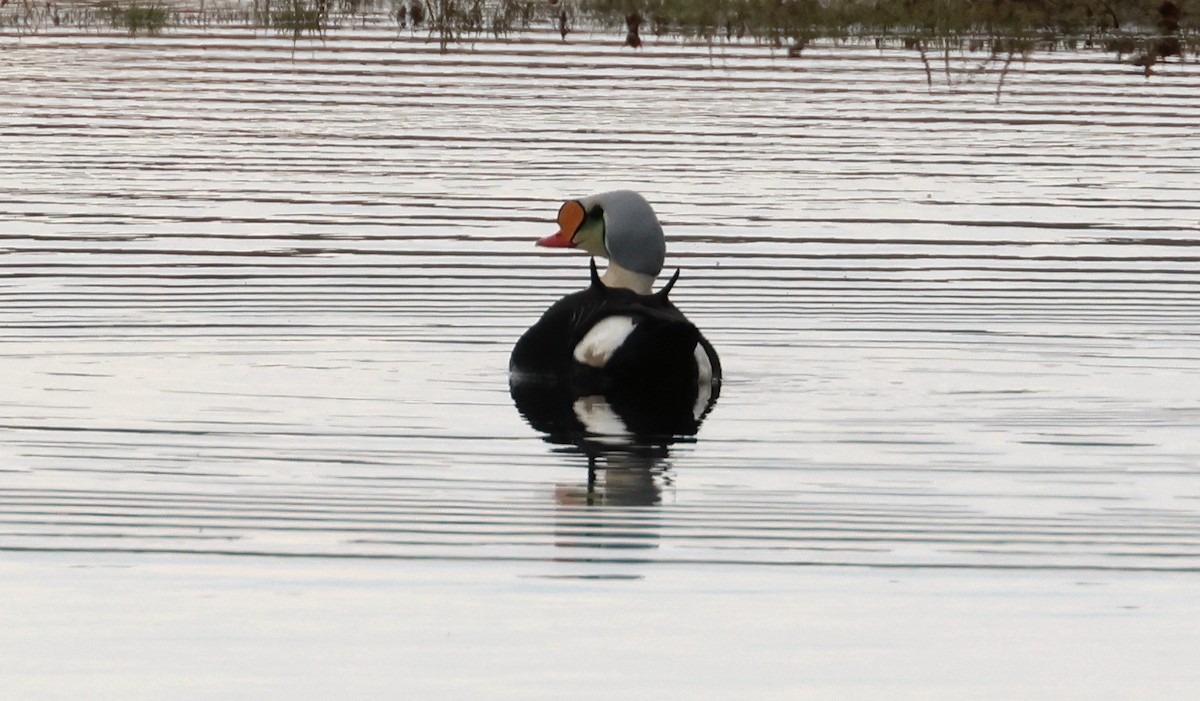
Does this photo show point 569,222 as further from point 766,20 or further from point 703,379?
point 766,20

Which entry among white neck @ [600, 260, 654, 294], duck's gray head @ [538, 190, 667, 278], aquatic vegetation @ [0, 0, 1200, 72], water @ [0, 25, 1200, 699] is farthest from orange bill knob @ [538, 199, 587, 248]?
aquatic vegetation @ [0, 0, 1200, 72]

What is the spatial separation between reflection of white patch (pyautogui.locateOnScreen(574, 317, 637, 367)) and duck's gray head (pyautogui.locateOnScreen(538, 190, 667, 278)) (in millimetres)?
467

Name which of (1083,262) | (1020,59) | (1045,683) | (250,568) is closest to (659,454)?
(250,568)

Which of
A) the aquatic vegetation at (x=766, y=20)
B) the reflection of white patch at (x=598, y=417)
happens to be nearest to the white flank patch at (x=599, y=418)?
the reflection of white patch at (x=598, y=417)

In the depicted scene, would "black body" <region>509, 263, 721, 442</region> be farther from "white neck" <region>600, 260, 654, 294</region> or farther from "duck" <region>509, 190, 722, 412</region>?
"white neck" <region>600, 260, 654, 294</region>

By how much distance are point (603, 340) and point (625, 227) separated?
613 mm

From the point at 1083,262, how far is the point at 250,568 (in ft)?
24.9

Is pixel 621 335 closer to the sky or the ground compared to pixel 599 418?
closer to the sky

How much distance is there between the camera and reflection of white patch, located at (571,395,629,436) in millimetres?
9570

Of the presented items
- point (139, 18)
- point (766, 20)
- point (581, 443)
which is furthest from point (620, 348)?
point (139, 18)

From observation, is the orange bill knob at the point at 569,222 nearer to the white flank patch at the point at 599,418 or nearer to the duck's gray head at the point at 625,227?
the duck's gray head at the point at 625,227

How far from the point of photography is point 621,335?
1001cm

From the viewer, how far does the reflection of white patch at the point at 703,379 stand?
33.0 feet

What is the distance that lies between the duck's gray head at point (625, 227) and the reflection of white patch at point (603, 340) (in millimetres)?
467
